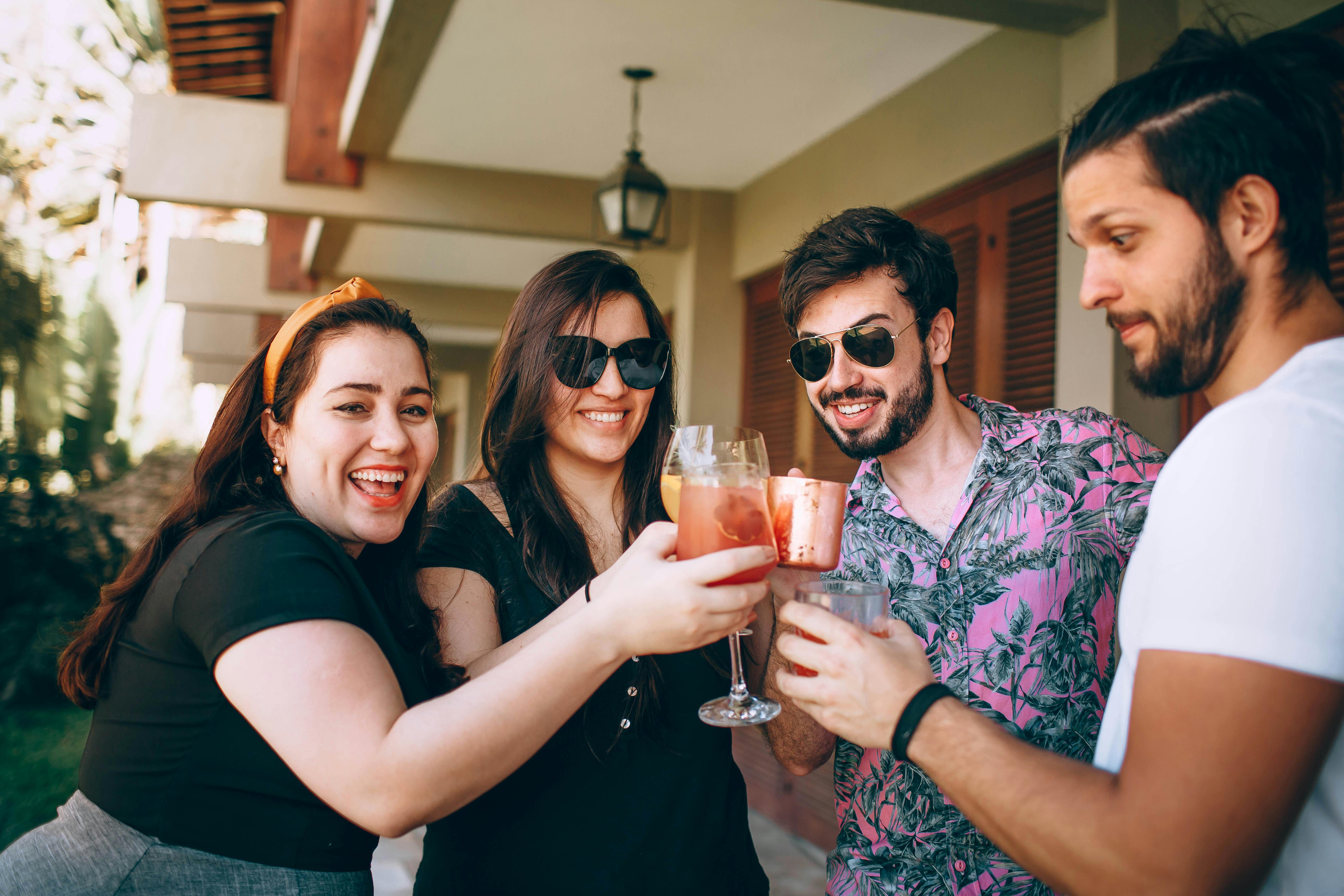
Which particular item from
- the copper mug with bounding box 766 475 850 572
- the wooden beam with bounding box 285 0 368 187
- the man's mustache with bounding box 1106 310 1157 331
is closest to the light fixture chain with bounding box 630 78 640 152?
the wooden beam with bounding box 285 0 368 187

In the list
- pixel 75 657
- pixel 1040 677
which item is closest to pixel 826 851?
pixel 1040 677

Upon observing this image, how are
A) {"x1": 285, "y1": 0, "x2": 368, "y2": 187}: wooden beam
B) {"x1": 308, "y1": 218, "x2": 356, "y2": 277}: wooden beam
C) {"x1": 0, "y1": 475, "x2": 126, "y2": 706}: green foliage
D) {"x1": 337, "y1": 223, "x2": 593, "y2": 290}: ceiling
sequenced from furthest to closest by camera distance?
{"x1": 337, "y1": 223, "x2": 593, "y2": 290}: ceiling
{"x1": 308, "y1": 218, "x2": 356, "y2": 277}: wooden beam
{"x1": 0, "y1": 475, "x2": 126, "y2": 706}: green foliage
{"x1": 285, "y1": 0, "x2": 368, "y2": 187}: wooden beam

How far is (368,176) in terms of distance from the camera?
21.0ft

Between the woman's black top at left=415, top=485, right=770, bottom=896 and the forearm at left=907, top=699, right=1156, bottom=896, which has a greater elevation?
the forearm at left=907, top=699, right=1156, bottom=896

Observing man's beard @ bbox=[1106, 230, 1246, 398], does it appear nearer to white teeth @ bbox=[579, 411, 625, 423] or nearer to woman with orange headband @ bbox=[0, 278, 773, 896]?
woman with orange headband @ bbox=[0, 278, 773, 896]

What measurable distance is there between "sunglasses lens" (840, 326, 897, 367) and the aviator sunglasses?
→ 18.3 inches

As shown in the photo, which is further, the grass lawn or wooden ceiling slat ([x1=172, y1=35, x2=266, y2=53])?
wooden ceiling slat ([x1=172, y1=35, x2=266, y2=53])

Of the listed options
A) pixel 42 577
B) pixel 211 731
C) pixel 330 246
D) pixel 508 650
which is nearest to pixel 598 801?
pixel 508 650

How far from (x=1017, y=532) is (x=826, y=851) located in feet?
11.8

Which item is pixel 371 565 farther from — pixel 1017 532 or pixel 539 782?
pixel 1017 532

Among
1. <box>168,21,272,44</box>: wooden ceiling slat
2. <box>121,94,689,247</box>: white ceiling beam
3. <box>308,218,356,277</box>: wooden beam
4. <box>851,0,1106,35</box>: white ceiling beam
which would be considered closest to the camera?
<box>851,0,1106,35</box>: white ceiling beam

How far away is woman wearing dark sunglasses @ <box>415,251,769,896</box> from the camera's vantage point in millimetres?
1734

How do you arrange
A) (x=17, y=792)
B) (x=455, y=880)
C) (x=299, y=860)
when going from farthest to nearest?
1. (x=17, y=792)
2. (x=455, y=880)
3. (x=299, y=860)

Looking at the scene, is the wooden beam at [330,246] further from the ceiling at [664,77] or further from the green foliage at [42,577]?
the green foliage at [42,577]
